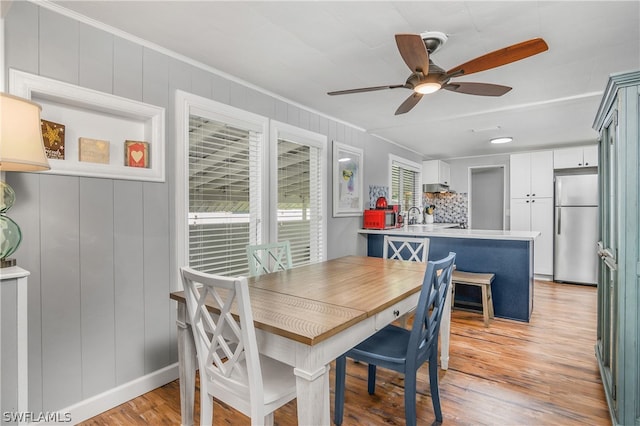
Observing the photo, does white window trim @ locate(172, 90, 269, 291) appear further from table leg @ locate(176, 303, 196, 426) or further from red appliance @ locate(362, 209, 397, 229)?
red appliance @ locate(362, 209, 397, 229)

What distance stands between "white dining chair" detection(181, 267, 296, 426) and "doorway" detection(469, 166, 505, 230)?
622 centimetres

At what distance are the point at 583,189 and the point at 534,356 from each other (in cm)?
354

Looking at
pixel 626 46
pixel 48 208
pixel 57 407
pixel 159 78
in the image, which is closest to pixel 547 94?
pixel 626 46

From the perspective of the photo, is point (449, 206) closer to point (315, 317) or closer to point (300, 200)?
point (300, 200)

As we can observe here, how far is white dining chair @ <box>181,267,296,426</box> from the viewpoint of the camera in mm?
1219

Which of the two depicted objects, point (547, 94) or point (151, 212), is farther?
point (547, 94)

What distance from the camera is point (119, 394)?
6.77 ft

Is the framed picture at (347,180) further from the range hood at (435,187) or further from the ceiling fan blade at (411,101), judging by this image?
the range hood at (435,187)

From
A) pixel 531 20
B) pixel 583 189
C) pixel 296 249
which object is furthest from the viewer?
pixel 583 189

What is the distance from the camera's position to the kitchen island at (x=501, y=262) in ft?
11.5

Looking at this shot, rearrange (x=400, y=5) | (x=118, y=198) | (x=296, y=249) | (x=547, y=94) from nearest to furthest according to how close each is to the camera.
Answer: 1. (x=400, y=5)
2. (x=118, y=198)
3. (x=547, y=94)
4. (x=296, y=249)

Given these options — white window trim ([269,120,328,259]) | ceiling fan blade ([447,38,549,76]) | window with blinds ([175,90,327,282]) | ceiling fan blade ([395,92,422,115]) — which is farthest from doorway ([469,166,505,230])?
ceiling fan blade ([447,38,549,76])

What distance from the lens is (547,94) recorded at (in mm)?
3068

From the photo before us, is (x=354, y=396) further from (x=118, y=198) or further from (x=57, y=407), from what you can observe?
(x=118, y=198)
